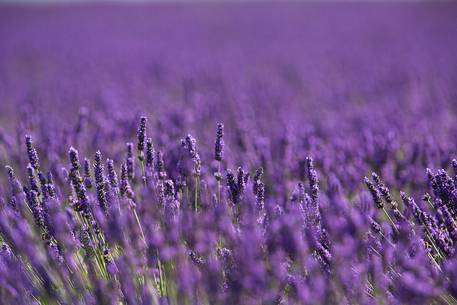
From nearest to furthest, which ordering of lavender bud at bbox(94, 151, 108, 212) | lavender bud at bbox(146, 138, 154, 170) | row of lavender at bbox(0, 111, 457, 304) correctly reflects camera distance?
1. row of lavender at bbox(0, 111, 457, 304)
2. lavender bud at bbox(94, 151, 108, 212)
3. lavender bud at bbox(146, 138, 154, 170)

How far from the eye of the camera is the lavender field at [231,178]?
1306mm

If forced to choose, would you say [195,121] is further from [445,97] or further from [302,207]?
[445,97]

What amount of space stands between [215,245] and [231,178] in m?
0.23

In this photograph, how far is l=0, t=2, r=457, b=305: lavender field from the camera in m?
1.31

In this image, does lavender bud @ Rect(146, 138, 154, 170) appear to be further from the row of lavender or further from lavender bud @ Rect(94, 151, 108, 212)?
lavender bud @ Rect(94, 151, 108, 212)

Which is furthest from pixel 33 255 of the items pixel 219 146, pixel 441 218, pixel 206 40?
pixel 206 40

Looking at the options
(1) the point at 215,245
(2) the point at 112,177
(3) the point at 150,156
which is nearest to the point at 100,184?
(2) the point at 112,177

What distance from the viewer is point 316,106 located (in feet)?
15.0

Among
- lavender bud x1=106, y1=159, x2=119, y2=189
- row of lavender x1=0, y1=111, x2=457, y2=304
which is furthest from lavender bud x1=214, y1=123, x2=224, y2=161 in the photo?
lavender bud x1=106, y1=159, x2=119, y2=189

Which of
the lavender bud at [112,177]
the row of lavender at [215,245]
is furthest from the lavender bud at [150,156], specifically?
the lavender bud at [112,177]

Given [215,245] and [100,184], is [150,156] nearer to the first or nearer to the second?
[100,184]

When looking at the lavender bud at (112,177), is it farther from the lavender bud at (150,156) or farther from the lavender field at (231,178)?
the lavender bud at (150,156)

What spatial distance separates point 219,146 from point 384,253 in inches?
28.9

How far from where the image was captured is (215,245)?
1.58 m
